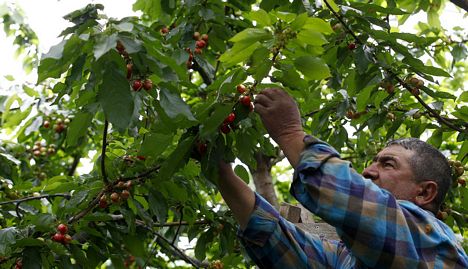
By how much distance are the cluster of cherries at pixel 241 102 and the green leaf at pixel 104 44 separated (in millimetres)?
474

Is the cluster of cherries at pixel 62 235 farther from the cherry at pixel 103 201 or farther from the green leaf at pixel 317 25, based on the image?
the green leaf at pixel 317 25

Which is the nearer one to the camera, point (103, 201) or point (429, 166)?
point (429, 166)

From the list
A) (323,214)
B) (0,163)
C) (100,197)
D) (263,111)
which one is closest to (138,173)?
(100,197)

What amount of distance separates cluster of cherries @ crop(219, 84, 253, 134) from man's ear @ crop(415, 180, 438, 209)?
2.23ft

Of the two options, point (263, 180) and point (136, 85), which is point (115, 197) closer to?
point (136, 85)

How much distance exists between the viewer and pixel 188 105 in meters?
2.39

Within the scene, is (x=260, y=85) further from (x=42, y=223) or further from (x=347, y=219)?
(x=42, y=223)

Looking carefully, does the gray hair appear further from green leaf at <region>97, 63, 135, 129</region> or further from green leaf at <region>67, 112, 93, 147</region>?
green leaf at <region>67, 112, 93, 147</region>

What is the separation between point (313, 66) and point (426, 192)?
2.00ft

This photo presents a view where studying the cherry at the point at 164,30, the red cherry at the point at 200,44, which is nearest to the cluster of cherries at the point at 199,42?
the red cherry at the point at 200,44

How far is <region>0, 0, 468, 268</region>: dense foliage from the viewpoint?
2.35 meters

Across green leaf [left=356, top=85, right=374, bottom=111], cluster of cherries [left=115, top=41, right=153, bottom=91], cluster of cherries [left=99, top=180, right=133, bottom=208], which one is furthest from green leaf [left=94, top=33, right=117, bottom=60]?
green leaf [left=356, top=85, right=374, bottom=111]

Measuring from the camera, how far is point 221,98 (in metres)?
2.44

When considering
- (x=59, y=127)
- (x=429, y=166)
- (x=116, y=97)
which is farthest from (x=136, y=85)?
(x=59, y=127)
